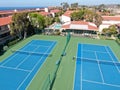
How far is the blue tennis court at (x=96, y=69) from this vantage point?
2022 centimetres

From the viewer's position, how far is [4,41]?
125 feet

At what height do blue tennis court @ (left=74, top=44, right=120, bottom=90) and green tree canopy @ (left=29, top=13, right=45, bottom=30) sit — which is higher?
green tree canopy @ (left=29, top=13, right=45, bottom=30)

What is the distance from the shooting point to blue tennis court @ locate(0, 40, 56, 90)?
20.0 metres

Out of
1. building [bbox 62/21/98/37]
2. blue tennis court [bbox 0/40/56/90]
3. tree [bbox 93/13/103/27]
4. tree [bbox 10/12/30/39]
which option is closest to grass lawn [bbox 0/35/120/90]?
blue tennis court [bbox 0/40/56/90]

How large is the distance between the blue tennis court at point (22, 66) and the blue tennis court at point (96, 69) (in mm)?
6296

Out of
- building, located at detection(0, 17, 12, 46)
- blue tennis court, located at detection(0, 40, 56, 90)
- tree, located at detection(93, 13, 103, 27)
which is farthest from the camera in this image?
tree, located at detection(93, 13, 103, 27)

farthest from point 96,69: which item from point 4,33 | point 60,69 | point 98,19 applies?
point 98,19

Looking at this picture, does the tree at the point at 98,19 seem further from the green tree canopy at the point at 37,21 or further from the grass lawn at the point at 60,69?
the grass lawn at the point at 60,69

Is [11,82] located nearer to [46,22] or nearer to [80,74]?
[80,74]

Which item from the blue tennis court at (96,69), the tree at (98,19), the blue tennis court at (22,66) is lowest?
the blue tennis court at (96,69)

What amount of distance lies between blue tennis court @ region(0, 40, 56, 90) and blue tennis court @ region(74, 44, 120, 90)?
6296 millimetres

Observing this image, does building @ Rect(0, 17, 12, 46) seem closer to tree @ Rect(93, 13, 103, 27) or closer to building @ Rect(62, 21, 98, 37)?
building @ Rect(62, 21, 98, 37)

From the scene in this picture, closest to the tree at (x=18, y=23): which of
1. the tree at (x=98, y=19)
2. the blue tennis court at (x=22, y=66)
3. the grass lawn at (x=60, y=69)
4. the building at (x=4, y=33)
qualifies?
the building at (x=4, y=33)

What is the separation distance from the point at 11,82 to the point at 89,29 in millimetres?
32280
